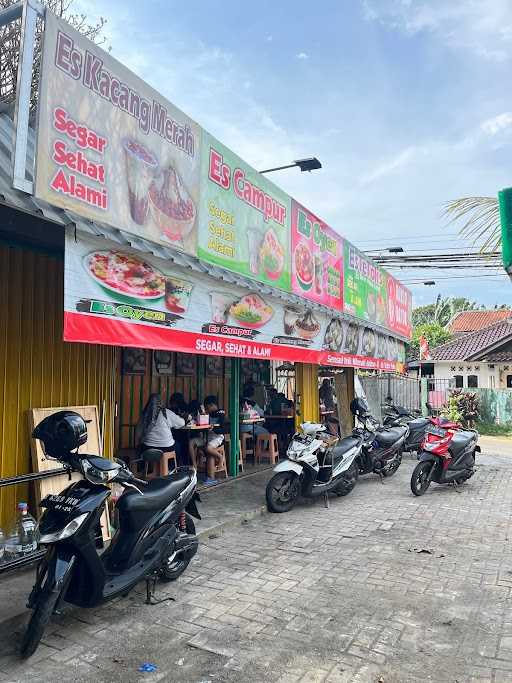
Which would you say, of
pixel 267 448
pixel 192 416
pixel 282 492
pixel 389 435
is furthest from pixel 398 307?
pixel 282 492

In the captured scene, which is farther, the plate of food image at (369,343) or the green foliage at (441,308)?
the green foliage at (441,308)

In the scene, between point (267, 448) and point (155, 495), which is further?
point (267, 448)

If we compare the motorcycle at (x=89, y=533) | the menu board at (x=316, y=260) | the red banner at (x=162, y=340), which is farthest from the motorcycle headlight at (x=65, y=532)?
the menu board at (x=316, y=260)

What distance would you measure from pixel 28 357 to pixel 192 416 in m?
3.65

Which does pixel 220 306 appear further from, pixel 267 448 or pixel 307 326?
pixel 267 448

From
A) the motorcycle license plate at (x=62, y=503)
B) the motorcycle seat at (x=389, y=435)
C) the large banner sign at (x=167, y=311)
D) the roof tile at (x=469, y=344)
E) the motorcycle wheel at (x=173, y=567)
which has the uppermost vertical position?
the roof tile at (x=469, y=344)

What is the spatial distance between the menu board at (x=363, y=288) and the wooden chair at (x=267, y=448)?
307 cm

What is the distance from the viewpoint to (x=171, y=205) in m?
5.45

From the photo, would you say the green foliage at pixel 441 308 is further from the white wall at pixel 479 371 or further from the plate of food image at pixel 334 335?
the plate of food image at pixel 334 335

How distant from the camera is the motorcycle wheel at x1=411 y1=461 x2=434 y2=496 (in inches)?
312

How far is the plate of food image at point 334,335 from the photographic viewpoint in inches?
382

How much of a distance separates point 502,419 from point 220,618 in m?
17.9

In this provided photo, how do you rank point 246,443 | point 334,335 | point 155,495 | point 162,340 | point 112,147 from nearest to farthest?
point 155,495 < point 112,147 < point 162,340 < point 334,335 < point 246,443

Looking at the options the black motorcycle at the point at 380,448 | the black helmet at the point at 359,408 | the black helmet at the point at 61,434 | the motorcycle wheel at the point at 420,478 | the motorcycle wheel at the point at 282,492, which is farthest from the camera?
the black helmet at the point at 359,408
